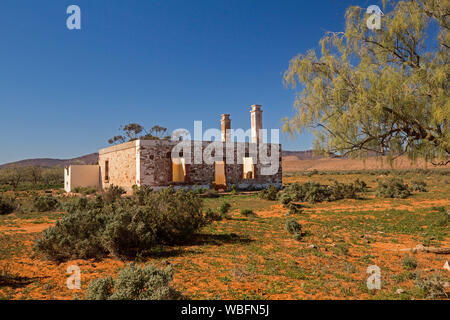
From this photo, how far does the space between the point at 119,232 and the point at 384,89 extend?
7233 millimetres

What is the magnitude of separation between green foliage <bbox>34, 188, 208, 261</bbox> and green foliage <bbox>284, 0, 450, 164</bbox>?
4.66 m

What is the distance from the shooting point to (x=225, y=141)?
2095 cm

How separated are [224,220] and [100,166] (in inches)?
690

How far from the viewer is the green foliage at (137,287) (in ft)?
10.9

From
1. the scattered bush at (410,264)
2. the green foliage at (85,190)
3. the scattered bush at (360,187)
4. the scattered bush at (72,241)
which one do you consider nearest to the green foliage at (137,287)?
the scattered bush at (72,241)

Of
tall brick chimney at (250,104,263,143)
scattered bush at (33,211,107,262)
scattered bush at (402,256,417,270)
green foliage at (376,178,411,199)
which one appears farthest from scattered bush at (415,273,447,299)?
tall brick chimney at (250,104,263,143)

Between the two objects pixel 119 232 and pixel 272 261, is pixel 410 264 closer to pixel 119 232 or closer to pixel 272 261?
pixel 272 261

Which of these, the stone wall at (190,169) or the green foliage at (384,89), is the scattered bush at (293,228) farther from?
the stone wall at (190,169)

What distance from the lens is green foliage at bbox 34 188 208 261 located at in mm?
5914

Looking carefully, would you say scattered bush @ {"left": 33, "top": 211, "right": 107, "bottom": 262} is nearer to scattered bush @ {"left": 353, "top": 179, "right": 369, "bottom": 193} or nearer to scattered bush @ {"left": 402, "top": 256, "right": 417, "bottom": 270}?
scattered bush @ {"left": 402, "top": 256, "right": 417, "bottom": 270}

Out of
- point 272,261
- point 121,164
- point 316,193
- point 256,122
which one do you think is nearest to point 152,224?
point 272,261

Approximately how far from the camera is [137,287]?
3.54 meters

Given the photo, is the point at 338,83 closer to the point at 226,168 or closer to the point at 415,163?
the point at 415,163
